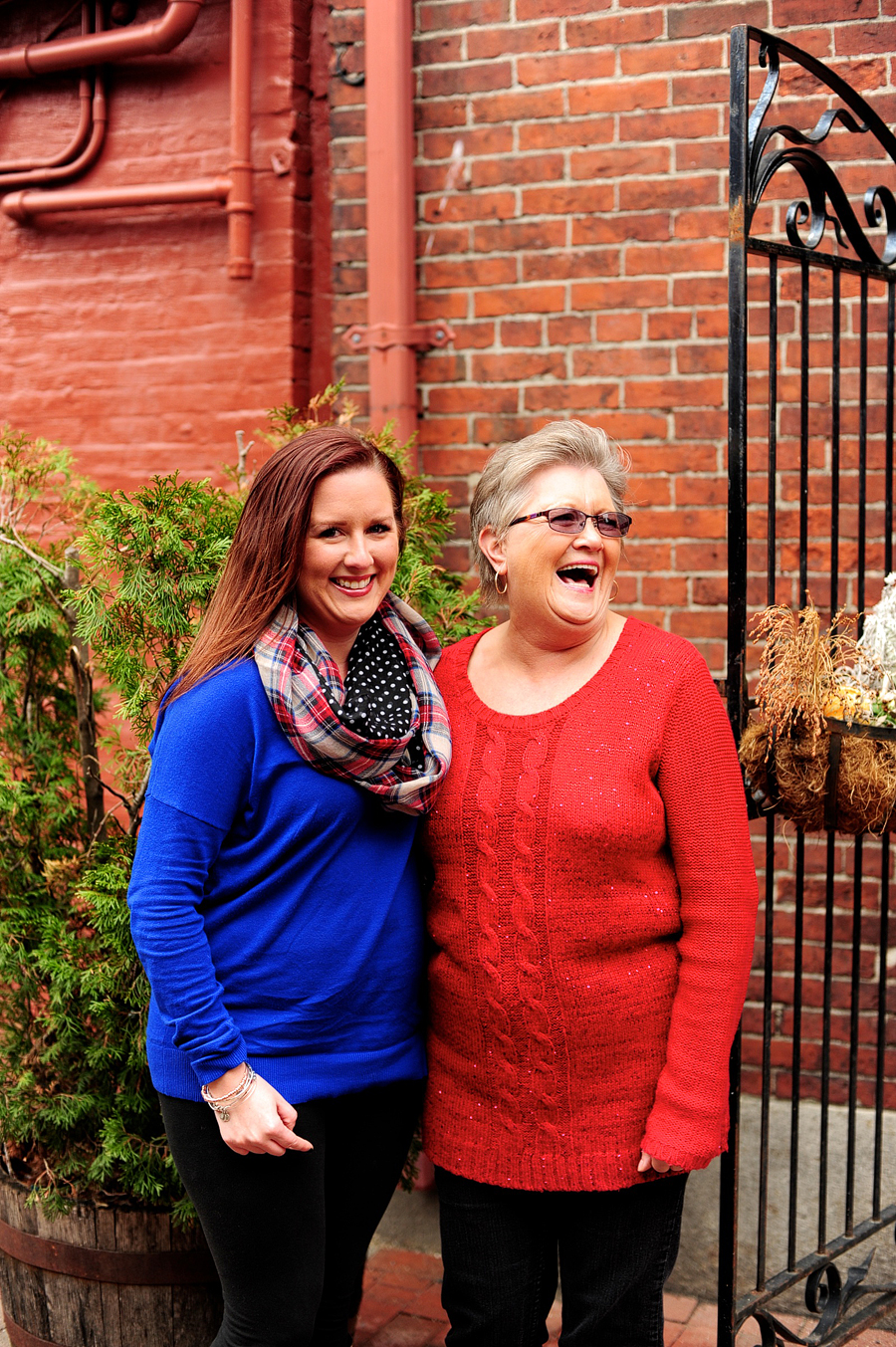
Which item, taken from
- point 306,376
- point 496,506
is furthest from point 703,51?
point 496,506

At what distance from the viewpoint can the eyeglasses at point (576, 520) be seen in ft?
6.42

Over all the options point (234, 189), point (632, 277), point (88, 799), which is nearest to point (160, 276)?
point (234, 189)

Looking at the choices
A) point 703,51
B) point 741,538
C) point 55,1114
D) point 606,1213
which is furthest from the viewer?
point 703,51

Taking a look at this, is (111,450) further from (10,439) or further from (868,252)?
(868,252)

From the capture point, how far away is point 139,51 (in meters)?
3.60

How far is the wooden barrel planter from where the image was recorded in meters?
2.36

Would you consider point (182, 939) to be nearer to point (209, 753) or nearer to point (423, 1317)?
point (209, 753)

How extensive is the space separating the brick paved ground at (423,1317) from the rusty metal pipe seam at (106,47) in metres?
3.43

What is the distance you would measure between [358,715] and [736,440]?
0.90 m

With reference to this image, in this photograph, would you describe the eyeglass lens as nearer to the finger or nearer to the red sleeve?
the red sleeve

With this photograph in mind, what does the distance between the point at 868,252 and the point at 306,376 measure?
169 cm

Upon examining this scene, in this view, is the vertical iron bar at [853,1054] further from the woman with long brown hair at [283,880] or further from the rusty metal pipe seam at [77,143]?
the rusty metal pipe seam at [77,143]

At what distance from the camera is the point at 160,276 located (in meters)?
3.71

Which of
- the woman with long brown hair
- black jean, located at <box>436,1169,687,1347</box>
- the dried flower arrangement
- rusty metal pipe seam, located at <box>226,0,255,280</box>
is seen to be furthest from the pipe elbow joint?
black jean, located at <box>436,1169,687,1347</box>
